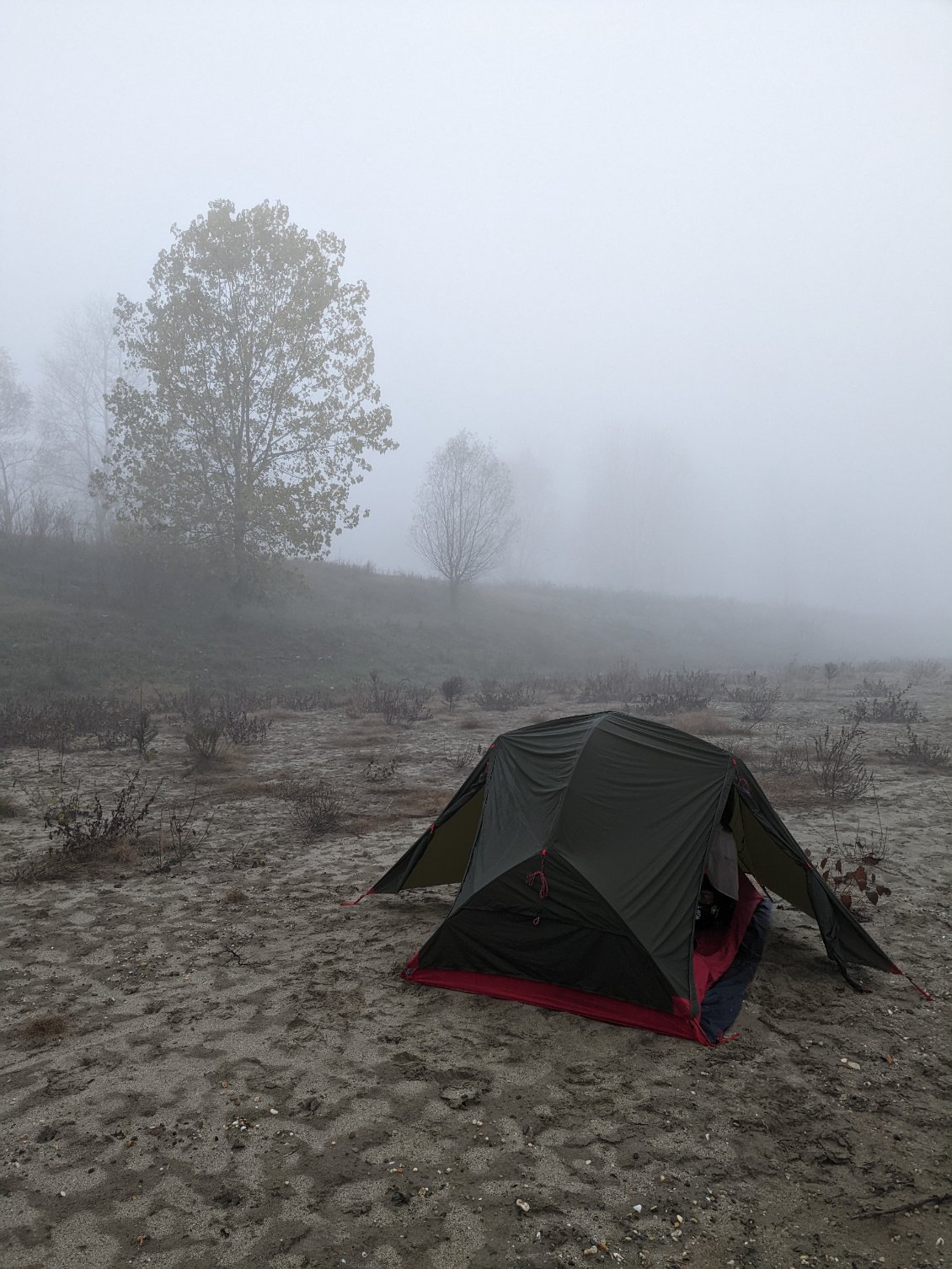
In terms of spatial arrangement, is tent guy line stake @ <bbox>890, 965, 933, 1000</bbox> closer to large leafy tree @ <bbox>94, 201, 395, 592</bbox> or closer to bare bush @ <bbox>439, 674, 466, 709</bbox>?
bare bush @ <bbox>439, 674, 466, 709</bbox>

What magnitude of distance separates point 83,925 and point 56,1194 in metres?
3.09

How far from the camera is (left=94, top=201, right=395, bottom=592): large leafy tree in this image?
22.2 meters

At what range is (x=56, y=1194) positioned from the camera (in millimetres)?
3295

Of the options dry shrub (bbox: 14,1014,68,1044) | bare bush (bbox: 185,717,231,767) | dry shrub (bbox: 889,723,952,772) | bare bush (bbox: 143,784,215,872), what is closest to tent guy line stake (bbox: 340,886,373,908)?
bare bush (bbox: 143,784,215,872)

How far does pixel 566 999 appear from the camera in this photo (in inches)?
196

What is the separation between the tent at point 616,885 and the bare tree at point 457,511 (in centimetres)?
2762

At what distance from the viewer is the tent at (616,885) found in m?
4.85

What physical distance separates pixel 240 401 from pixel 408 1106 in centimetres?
2231

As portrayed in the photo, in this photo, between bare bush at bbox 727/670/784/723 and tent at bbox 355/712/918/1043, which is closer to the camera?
tent at bbox 355/712/918/1043

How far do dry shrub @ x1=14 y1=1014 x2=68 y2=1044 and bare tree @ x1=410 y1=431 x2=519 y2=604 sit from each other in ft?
95.9

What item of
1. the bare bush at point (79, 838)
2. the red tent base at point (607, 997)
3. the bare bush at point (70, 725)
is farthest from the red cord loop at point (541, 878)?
the bare bush at point (70, 725)

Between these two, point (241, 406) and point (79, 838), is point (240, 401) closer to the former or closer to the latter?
point (241, 406)

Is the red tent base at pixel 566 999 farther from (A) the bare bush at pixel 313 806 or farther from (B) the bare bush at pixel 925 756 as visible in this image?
(B) the bare bush at pixel 925 756

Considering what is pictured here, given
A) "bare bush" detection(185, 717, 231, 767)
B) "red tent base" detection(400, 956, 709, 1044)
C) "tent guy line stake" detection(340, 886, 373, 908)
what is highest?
"bare bush" detection(185, 717, 231, 767)
